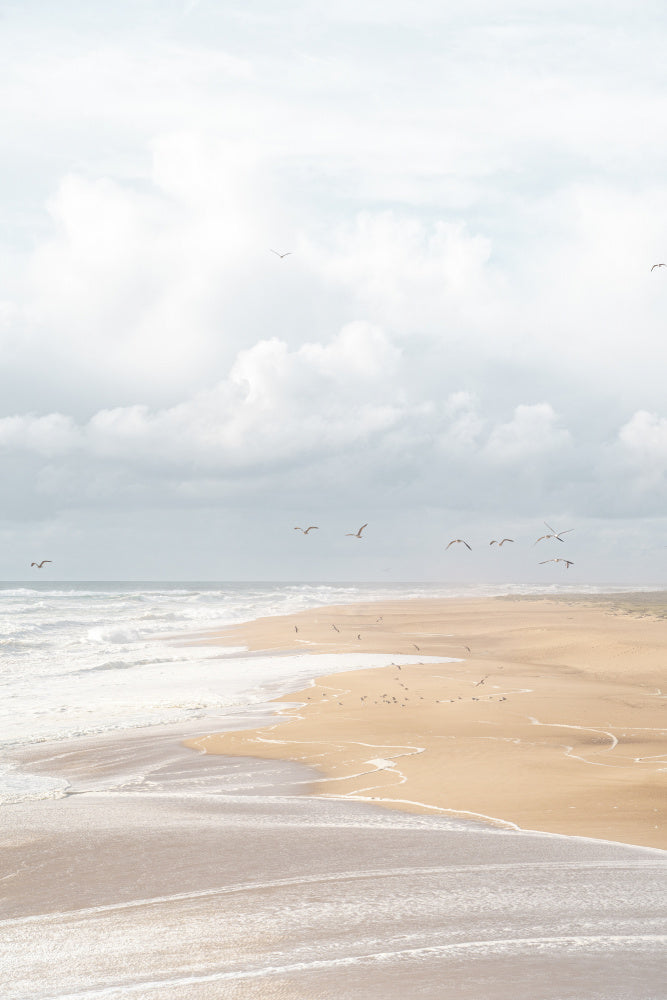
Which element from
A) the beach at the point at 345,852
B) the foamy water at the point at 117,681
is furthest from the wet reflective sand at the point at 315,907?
the foamy water at the point at 117,681

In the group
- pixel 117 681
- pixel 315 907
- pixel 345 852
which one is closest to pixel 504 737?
pixel 345 852

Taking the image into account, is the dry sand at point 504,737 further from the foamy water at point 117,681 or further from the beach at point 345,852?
the foamy water at point 117,681

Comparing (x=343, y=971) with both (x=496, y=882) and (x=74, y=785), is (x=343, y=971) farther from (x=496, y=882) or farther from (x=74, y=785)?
(x=74, y=785)

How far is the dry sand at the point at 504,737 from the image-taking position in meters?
9.83

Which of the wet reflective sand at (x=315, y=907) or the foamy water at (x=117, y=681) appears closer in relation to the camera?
the wet reflective sand at (x=315, y=907)

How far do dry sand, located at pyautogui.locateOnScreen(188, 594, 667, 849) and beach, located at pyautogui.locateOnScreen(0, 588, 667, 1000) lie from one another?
0.07 metres

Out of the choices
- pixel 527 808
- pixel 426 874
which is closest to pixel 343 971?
pixel 426 874

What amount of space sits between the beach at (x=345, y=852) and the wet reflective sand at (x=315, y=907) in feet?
0.07

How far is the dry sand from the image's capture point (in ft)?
32.2

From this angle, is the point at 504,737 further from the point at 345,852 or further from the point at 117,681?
the point at 117,681

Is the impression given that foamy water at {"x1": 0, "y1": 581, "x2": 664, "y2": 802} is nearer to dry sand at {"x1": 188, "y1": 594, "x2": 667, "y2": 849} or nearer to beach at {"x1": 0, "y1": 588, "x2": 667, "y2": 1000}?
beach at {"x1": 0, "y1": 588, "x2": 667, "y2": 1000}

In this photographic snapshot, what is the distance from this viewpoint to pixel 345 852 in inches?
311

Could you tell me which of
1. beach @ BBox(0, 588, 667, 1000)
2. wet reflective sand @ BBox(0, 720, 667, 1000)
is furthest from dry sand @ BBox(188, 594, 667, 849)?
wet reflective sand @ BBox(0, 720, 667, 1000)

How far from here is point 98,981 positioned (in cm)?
517
